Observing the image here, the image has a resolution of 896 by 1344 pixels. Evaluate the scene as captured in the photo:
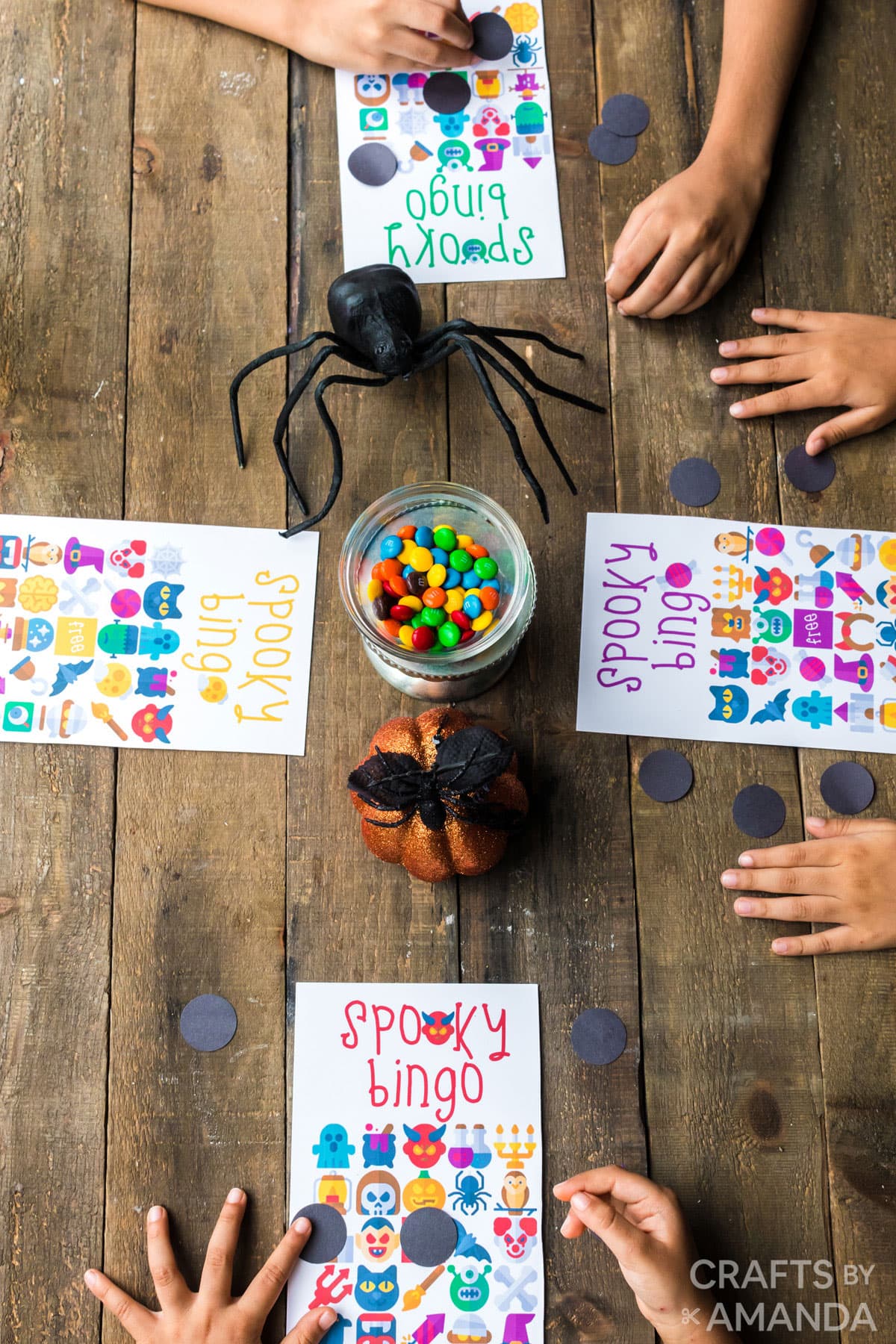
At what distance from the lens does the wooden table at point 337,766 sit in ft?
2.62

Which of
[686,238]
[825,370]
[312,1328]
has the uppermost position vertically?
[686,238]

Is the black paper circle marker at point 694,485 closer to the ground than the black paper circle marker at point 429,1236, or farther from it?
farther from it

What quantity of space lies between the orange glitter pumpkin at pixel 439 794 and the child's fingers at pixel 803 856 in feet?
0.70

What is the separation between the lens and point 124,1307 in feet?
2.52

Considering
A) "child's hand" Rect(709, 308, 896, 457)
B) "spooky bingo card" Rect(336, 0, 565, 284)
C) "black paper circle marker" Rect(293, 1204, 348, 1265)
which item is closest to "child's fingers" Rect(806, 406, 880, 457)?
"child's hand" Rect(709, 308, 896, 457)

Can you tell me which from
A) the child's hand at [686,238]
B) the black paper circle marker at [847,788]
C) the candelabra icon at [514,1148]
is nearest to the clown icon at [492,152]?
the child's hand at [686,238]

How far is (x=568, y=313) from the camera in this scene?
896mm

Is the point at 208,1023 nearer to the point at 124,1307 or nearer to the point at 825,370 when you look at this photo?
the point at 124,1307

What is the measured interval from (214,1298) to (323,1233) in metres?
0.09

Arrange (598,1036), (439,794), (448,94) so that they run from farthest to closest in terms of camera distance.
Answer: (448,94) → (598,1036) → (439,794)

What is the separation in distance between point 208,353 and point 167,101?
Result: 0.25m

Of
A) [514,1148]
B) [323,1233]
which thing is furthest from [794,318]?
[323,1233]

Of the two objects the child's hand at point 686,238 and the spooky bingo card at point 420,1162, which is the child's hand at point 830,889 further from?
the child's hand at point 686,238

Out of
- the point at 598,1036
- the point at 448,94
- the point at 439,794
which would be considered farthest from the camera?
the point at 448,94
